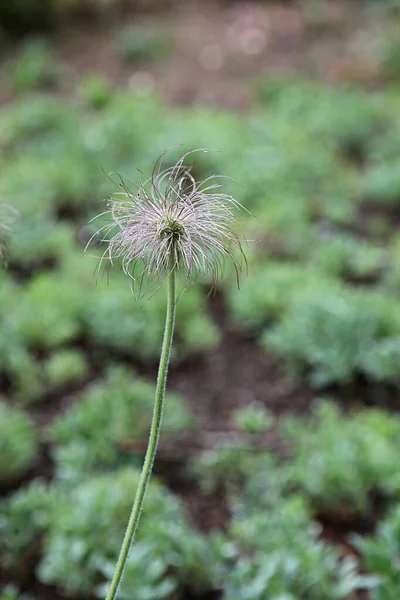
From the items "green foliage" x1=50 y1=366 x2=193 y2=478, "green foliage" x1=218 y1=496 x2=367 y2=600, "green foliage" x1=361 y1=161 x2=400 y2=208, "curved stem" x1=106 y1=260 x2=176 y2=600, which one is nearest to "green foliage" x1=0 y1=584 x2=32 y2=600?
"green foliage" x1=50 y1=366 x2=193 y2=478

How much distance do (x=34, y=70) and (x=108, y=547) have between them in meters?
6.58

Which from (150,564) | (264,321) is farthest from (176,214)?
(264,321)

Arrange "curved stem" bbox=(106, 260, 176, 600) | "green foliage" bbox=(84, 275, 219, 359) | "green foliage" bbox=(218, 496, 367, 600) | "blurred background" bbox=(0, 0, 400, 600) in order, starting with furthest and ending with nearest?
"green foliage" bbox=(84, 275, 219, 359), "blurred background" bbox=(0, 0, 400, 600), "green foliage" bbox=(218, 496, 367, 600), "curved stem" bbox=(106, 260, 176, 600)

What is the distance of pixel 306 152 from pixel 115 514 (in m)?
3.95

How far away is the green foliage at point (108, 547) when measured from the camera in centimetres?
234

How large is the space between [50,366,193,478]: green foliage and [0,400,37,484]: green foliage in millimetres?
107

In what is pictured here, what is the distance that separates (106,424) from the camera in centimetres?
305

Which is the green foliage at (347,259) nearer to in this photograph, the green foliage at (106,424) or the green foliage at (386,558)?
the green foliage at (106,424)

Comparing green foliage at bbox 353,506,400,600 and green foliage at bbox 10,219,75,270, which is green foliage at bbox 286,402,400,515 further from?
green foliage at bbox 10,219,75,270

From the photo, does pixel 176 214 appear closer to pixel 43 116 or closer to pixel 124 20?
pixel 43 116

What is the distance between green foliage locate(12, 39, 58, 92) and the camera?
7918mm

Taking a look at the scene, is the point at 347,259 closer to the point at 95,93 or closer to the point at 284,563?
the point at 284,563

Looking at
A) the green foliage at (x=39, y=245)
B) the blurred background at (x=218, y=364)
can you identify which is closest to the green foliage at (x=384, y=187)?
the blurred background at (x=218, y=364)

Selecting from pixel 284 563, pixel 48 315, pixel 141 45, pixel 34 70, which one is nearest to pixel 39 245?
pixel 48 315
